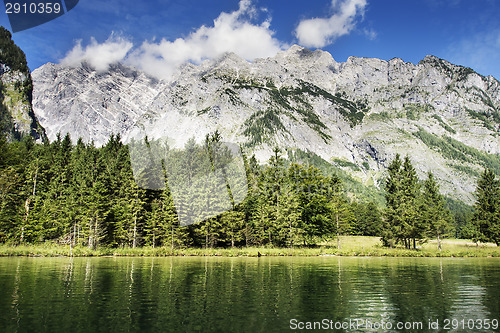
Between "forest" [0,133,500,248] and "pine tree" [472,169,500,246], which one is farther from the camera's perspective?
"pine tree" [472,169,500,246]

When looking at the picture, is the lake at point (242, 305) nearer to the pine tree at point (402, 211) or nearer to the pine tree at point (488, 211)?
the pine tree at point (402, 211)

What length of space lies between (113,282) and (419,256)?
160ft

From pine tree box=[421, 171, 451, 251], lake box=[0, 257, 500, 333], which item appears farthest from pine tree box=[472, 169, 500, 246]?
lake box=[0, 257, 500, 333]

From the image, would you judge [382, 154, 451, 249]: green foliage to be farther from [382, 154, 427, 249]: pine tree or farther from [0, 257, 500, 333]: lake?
[0, 257, 500, 333]: lake

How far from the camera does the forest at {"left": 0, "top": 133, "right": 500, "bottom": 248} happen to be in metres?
58.0

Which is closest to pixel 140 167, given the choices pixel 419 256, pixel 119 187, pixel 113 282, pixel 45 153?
pixel 119 187

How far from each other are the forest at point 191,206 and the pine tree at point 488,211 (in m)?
0.19

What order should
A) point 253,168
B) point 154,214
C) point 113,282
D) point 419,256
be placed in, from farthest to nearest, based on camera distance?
1. point 253,168
2. point 154,214
3. point 419,256
4. point 113,282

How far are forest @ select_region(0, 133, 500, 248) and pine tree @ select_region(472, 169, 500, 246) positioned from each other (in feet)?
0.63

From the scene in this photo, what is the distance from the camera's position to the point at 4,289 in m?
17.8

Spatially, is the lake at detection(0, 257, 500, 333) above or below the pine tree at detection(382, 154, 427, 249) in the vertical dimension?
below

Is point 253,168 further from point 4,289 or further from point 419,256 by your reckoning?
point 4,289

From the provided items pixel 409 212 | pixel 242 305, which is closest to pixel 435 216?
pixel 409 212

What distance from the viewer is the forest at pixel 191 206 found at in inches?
2285
